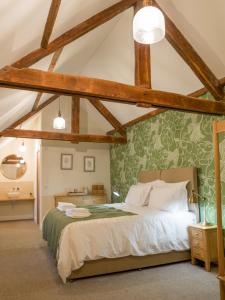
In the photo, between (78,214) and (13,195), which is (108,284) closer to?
(78,214)

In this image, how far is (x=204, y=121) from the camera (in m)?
4.27

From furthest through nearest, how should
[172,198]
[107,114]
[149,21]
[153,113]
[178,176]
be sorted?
1. [107,114]
2. [153,113]
3. [178,176]
4. [172,198]
5. [149,21]

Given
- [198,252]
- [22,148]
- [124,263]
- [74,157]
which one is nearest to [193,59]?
[198,252]

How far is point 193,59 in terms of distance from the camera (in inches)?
152

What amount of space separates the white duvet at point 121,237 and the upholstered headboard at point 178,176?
0.45m

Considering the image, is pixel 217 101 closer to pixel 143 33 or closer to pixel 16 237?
pixel 143 33

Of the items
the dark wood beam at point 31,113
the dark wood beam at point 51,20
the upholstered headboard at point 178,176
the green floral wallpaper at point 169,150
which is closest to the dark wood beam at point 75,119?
the dark wood beam at point 31,113

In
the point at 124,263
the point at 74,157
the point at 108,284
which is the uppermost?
the point at 74,157

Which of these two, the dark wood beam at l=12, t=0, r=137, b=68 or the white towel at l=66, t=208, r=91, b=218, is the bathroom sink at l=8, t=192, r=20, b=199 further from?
the dark wood beam at l=12, t=0, r=137, b=68

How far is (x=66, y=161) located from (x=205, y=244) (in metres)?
4.59

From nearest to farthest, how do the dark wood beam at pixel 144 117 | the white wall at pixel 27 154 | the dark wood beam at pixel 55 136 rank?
1. the dark wood beam at pixel 144 117
2. the dark wood beam at pixel 55 136
3. the white wall at pixel 27 154

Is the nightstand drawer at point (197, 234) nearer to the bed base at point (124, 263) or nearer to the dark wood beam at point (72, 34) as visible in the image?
the bed base at point (124, 263)

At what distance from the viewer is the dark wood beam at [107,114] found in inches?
267

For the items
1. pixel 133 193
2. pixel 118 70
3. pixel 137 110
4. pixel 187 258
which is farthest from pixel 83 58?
pixel 187 258
